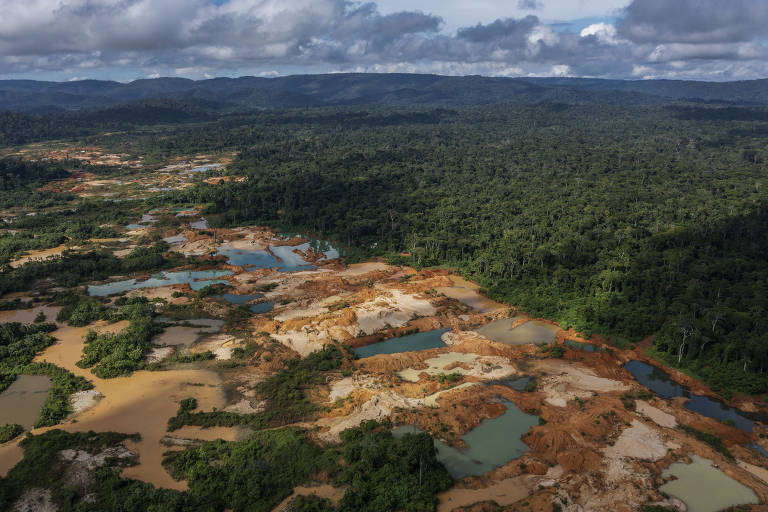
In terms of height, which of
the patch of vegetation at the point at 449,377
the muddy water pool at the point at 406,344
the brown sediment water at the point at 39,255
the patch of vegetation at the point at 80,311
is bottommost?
the muddy water pool at the point at 406,344

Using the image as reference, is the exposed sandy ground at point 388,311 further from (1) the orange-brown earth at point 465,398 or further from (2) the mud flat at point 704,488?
(2) the mud flat at point 704,488

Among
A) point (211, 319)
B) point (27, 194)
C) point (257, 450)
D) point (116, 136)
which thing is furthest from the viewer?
point (116, 136)

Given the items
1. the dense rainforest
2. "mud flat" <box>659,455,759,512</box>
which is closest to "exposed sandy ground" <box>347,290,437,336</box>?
the dense rainforest

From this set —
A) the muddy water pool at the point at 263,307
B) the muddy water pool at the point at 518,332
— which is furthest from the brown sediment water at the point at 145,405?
the muddy water pool at the point at 518,332

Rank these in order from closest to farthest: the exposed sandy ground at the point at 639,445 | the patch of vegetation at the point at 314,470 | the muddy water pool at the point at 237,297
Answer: the patch of vegetation at the point at 314,470
the exposed sandy ground at the point at 639,445
the muddy water pool at the point at 237,297

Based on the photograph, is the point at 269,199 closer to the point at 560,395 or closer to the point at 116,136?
the point at 560,395

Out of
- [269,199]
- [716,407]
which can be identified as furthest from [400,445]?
[269,199]
